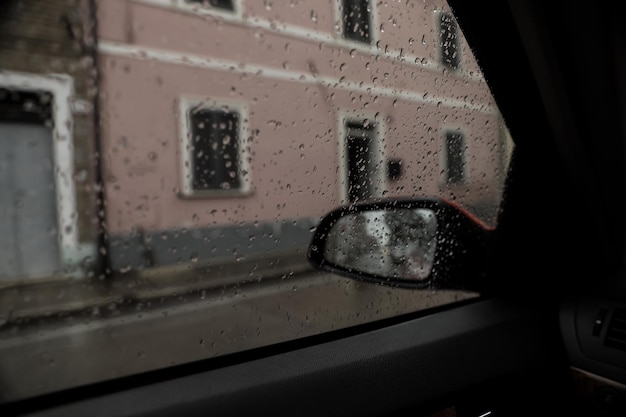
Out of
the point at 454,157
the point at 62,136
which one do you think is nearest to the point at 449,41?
the point at 454,157

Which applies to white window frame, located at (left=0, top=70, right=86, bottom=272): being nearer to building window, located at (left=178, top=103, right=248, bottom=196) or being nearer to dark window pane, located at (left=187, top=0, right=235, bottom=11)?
building window, located at (left=178, top=103, right=248, bottom=196)

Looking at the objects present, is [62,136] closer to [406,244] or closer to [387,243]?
[387,243]

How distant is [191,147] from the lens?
187 cm

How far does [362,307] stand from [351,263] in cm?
21

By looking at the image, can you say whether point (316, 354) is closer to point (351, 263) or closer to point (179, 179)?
point (351, 263)

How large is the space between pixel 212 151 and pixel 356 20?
843 millimetres

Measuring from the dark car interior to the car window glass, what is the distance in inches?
4.0

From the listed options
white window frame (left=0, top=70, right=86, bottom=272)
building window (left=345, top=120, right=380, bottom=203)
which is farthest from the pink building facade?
white window frame (left=0, top=70, right=86, bottom=272)

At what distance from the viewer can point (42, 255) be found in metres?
1.65

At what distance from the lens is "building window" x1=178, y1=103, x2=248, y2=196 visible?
189cm

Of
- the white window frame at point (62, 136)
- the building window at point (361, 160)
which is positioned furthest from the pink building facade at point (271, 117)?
the white window frame at point (62, 136)

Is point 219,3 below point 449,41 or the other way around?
the other way around

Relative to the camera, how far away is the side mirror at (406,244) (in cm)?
203

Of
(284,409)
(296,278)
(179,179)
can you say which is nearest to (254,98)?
(179,179)
